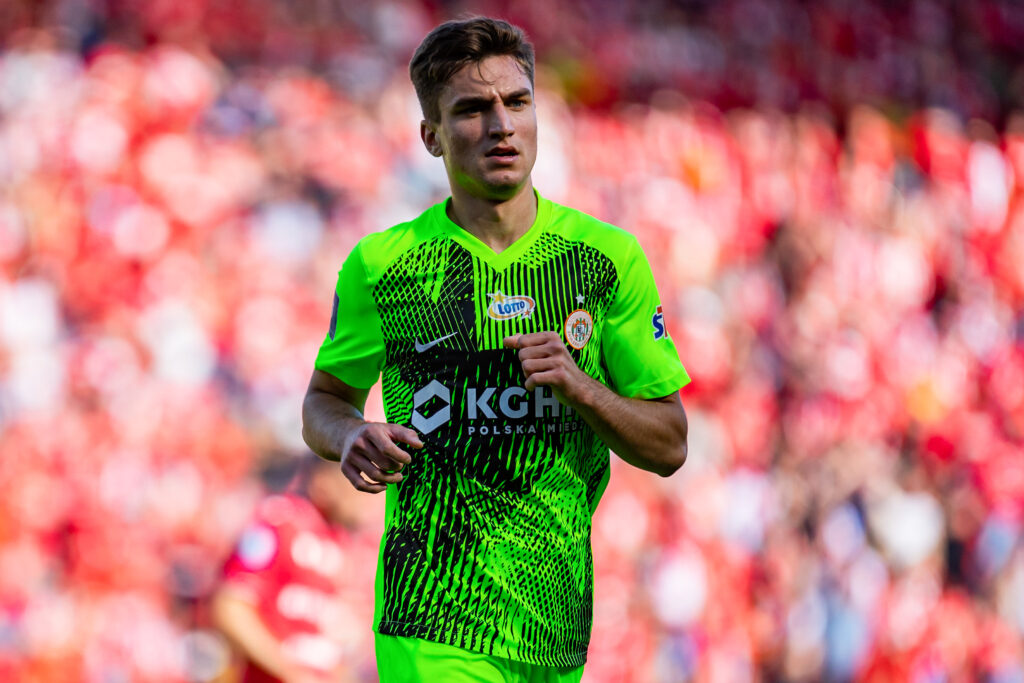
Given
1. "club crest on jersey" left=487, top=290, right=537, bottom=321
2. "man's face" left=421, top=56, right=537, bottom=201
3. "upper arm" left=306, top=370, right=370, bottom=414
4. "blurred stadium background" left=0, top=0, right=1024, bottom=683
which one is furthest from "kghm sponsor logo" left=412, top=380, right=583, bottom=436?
"blurred stadium background" left=0, top=0, right=1024, bottom=683

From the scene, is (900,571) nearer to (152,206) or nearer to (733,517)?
(733,517)

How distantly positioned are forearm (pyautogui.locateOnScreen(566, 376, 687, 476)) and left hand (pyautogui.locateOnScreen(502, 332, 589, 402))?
21 millimetres

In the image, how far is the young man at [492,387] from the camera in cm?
212

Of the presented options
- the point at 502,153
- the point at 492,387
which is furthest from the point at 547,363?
the point at 502,153

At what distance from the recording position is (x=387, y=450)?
1.93m

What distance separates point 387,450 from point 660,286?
5385 millimetres

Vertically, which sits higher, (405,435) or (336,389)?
(336,389)

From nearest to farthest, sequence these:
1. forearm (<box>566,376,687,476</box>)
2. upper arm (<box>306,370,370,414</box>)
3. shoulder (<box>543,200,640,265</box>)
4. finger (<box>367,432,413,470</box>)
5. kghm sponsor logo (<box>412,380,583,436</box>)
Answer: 1. finger (<box>367,432,413,470</box>)
2. forearm (<box>566,376,687,476</box>)
3. kghm sponsor logo (<box>412,380,583,436</box>)
4. shoulder (<box>543,200,640,265</box>)
5. upper arm (<box>306,370,370,414</box>)

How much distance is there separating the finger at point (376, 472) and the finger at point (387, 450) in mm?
12

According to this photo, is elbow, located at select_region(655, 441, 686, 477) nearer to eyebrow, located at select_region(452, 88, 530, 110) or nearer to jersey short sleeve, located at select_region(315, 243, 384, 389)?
jersey short sleeve, located at select_region(315, 243, 384, 389)

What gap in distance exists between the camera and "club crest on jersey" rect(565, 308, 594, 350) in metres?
2.17

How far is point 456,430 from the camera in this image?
2.14 meters

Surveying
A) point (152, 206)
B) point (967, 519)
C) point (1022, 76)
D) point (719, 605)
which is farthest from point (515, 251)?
point (1022, 76)

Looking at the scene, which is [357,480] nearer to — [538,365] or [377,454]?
[377,454]
